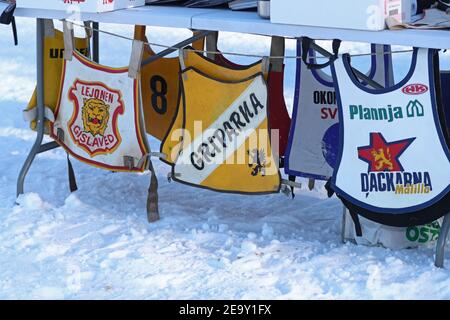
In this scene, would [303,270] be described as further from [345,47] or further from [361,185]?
[345,47]

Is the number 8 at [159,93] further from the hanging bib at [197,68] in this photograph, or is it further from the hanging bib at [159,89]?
the hanging bib at [197,68]

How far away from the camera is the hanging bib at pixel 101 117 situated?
4.28 metres

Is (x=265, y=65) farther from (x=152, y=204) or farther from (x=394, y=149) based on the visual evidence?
(x=152, y=204)

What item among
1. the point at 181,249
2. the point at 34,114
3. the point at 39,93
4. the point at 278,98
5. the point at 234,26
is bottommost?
the point at 181,249

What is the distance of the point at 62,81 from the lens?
4473 mm

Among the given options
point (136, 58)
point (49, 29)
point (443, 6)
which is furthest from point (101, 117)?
point (443, 6)

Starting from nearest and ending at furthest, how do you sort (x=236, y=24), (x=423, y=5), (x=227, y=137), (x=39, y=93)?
(x=236, y=24)
(x=423, y=5)
(x=227, y=137)
(x=39, y=93)

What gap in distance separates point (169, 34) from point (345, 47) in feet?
5.43

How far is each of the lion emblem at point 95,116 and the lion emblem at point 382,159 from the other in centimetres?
124

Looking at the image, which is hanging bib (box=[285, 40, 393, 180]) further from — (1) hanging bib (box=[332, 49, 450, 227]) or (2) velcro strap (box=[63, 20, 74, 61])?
(2) velcro strap (box=[63, 20, 74, 61])

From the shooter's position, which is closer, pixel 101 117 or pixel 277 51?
pixel 277 51

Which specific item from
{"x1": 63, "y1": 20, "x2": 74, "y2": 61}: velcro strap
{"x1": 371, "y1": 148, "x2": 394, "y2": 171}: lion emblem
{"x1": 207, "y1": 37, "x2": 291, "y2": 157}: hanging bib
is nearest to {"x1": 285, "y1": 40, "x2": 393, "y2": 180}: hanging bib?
{"x1": 207, "y1": 37, "x2": 291, "y2": 157}: hanging bib

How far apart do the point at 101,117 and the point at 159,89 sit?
1.30 ft

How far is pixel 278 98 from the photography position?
4.21 meters
